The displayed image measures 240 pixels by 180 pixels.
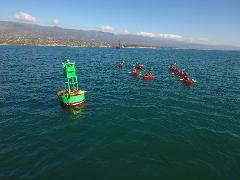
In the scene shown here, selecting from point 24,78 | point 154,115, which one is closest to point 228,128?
point 154,115

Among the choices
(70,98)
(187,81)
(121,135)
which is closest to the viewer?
(121,135)

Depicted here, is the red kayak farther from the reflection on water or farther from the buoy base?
the buoy base

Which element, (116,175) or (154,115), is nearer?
(116,175)

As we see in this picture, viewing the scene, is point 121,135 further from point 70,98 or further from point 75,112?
point 70,98

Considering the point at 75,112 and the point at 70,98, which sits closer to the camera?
the point at 75,112

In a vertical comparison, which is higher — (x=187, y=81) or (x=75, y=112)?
(x=75, y=112)

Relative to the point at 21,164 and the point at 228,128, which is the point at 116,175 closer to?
the point at 21,164

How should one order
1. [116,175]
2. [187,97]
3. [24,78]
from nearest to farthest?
[116,175], [187,97], [24,78]

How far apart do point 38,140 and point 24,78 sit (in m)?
38.3

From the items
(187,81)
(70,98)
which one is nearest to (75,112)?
(70,98)

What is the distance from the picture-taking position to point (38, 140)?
28188mm

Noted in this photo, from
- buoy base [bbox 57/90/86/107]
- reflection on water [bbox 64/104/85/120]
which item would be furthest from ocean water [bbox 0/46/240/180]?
buoy base [bbox 57/90/86/107]

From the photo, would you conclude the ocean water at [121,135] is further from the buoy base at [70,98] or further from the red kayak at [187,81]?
the red kayak at [187,81]

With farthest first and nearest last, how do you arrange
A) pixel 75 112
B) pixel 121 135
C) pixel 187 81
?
pixel 187 81, pixel 75 112, pixel 121 135
